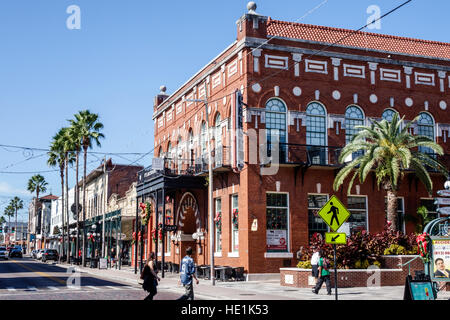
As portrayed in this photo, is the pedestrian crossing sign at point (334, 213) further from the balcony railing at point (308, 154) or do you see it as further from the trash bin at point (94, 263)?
the trash bin at point (94, 263)

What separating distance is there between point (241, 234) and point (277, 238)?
78.8 inches

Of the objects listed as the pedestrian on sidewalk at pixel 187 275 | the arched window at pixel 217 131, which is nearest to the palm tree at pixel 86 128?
the arched window at pixel 217 131

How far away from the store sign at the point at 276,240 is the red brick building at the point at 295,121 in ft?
0.18

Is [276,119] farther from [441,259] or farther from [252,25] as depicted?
[441,259]

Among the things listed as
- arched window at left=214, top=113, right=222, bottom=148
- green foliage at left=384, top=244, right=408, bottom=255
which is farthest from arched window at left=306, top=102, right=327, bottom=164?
green foliage at left=384, top=244, right=408, bottom=255

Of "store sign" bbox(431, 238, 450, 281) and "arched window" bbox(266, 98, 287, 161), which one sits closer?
"store sign" bbox(431, 238, 450, 281)

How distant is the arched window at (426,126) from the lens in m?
35.1

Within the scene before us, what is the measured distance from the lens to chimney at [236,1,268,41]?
103ft

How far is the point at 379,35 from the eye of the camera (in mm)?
35188

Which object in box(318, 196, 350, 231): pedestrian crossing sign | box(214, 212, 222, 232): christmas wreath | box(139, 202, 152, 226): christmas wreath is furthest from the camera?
box(139, 202, 152, 226): christmas wreath

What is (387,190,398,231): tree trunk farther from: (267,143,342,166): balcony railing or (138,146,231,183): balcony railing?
(138,146,231,183): balcony railing

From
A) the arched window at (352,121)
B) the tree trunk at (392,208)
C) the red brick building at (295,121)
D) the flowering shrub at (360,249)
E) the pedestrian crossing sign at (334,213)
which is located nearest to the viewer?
the pedestrian crossing sign at (334,213)
